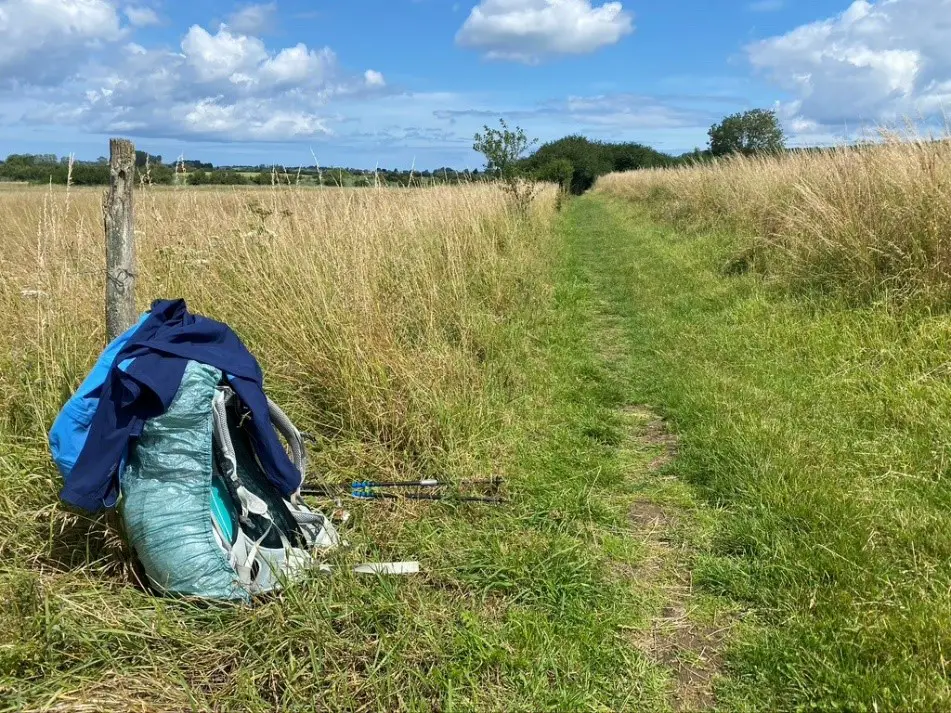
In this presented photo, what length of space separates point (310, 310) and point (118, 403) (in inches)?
81.2

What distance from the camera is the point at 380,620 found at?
2475mm

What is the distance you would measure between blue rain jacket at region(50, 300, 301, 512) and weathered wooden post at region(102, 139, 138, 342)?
0.68m

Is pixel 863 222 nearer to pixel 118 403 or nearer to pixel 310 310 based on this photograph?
pixel 310 310

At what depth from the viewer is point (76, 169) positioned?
12.5ft

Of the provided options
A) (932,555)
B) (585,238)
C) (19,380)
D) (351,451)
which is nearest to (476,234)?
(351,451)

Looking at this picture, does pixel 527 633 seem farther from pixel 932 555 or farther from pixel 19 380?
pixel 19 380

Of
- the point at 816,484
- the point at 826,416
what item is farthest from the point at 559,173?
the point at 816,484

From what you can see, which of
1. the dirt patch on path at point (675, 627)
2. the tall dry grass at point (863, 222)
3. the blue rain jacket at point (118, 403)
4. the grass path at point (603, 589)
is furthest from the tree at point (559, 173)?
the blue rain jacket at point (118, 403)

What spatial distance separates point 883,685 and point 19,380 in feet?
13.3

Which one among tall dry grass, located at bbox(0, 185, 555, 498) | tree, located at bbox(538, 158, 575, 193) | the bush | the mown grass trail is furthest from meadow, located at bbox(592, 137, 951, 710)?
the bush

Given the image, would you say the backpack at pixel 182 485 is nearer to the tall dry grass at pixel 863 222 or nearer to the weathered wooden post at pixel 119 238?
the weathered wooden post at pixel 119 238

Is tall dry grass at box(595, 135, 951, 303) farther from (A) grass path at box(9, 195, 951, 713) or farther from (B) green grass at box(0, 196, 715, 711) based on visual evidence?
(B) green grass at box(0, 196, 715, 711)

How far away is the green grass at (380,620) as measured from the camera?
85.4 inches

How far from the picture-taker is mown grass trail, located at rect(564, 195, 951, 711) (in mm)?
2191
